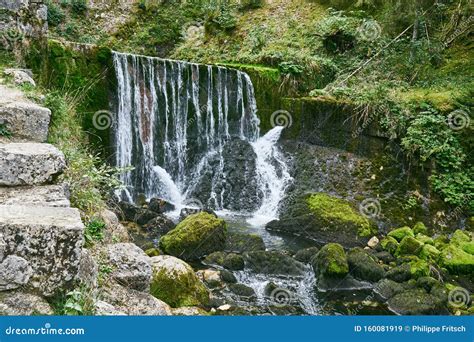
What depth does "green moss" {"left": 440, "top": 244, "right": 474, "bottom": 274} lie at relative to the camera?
7461 millimetres

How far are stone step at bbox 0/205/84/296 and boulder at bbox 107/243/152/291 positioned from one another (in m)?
1.03

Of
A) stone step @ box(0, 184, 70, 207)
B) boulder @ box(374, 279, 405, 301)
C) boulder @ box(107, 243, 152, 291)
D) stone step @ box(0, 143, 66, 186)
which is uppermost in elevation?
stone step @ box(0, 143, 66, 186)

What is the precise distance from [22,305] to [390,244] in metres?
7.22

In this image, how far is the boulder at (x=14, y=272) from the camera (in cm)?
215

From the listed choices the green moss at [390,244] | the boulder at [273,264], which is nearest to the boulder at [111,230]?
the boulder at [273,264]

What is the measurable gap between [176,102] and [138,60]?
141 cm

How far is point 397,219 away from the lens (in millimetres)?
9602

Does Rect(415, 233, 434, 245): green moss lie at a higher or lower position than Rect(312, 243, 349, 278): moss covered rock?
higher

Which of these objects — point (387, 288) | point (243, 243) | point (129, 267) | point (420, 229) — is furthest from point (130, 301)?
point (420, 229)

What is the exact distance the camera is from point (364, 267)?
7195 mm

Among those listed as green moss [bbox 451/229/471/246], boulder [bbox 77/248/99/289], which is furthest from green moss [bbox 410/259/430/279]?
boulder [bbox 77/248/99/289]

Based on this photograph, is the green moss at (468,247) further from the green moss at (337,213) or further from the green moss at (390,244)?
the green moss at (337,213)

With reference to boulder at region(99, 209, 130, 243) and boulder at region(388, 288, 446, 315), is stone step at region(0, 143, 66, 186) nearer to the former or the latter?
boulder at region(99, 209, 130, 243)

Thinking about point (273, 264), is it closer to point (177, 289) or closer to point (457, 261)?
point (177, 289)
